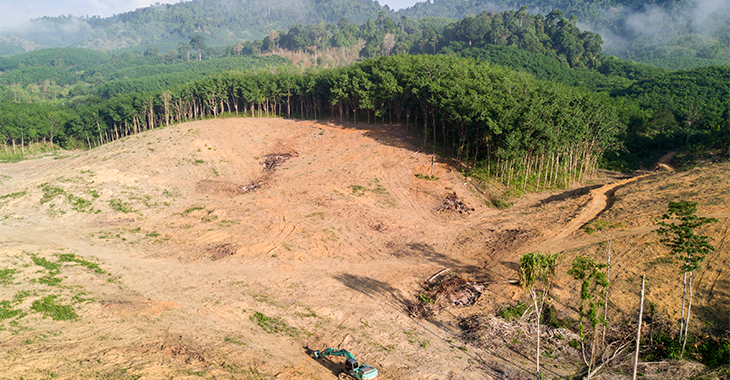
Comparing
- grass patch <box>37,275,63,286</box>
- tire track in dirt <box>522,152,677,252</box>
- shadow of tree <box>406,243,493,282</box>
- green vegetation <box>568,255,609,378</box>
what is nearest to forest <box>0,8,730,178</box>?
tire track in dirt <box>522,152,677,252</box>

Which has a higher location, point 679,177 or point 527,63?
point 527,63

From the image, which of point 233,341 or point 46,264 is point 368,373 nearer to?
point 233,341

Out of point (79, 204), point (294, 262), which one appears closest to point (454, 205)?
point (294, 262)

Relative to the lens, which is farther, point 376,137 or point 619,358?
point 376,137

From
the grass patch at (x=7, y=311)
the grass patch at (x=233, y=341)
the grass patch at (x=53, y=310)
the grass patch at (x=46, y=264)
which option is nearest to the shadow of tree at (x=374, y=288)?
the grass patch at (x=233, y=341)

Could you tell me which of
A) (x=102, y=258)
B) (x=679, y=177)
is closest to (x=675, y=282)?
(x=679, y=177)

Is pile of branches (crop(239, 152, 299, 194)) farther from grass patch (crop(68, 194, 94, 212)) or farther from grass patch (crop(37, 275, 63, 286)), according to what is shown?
grass patch (crop(37, 275, 63, 286))

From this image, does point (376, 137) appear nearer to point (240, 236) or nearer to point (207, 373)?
point (240, 236)
